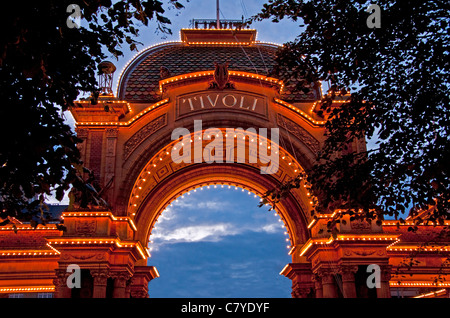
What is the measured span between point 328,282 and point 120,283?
26.1 feet

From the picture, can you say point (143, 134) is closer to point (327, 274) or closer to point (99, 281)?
point (99, 281)

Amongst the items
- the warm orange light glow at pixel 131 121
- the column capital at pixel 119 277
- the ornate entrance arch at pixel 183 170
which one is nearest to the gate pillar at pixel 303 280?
the ornate entrance arch at pixel 183 170

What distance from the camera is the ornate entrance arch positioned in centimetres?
1733

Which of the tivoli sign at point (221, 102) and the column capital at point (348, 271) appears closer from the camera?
the column capital at point (348, 271)

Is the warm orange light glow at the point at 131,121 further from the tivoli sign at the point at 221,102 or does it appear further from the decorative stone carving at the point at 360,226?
the decorative stone carving at the point at 360,226

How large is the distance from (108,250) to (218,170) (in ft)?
26.0

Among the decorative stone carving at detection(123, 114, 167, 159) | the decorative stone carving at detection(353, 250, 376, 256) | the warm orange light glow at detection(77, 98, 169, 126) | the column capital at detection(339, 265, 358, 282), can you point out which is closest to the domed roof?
the warm orange light glow at detection(77, 98, 169, 126)

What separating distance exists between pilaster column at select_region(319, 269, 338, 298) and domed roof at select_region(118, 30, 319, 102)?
7.55 metres

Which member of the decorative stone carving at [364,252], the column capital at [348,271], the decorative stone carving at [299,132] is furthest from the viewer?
the decorative stone carving at [299,132]

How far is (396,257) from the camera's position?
2002 cm

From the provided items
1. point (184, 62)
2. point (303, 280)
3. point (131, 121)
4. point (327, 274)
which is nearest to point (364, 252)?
point (327, 274)

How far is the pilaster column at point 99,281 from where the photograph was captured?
1666 centimetres

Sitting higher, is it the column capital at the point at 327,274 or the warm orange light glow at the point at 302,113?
the warm orange light glow at the point at 302,113

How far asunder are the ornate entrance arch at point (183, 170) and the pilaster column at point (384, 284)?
37 millimetres
